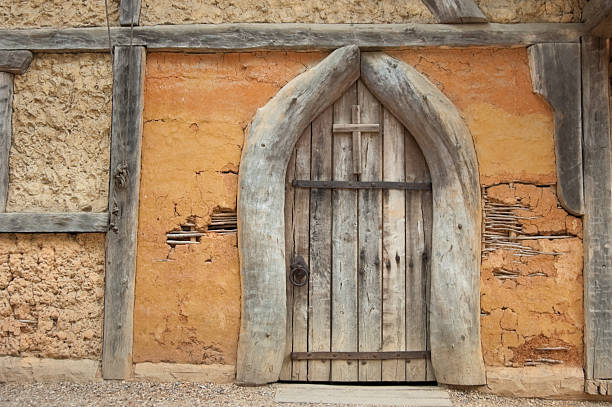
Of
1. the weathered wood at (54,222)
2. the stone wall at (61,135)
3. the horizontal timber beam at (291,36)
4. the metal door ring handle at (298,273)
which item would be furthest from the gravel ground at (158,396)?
the horizontal timber beam at (291,36)

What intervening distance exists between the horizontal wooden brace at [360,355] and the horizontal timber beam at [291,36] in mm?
2051

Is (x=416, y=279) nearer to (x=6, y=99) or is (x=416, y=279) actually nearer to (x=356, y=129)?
(x=356, y=129)

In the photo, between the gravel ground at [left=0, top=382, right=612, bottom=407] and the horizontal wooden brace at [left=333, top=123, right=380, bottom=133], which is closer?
the gravel ground at [left=0, top=382, right=612, bottom=407]

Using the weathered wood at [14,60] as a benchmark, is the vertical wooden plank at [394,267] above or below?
below

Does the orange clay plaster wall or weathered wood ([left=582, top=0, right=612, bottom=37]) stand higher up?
weathered wood ([left=582, top=0, right=612, bottom=37])

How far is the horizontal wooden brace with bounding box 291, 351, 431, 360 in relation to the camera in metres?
3.54

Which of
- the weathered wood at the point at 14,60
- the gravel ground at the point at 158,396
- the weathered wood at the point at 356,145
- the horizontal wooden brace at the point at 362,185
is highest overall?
the weathered wood at the point at 14,60

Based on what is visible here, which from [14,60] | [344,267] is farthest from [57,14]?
[344,267]

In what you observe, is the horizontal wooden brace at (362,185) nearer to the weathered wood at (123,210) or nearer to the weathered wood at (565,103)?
the weathered wood at (565,103)

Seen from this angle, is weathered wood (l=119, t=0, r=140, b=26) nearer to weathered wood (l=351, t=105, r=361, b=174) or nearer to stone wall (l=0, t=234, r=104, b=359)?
stone wall (l=0, t=234, r=104, b=359)

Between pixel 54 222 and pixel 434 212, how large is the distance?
251 centimetres

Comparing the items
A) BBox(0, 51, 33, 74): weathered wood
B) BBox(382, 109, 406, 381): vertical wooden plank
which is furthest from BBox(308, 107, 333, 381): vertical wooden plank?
BBox(0, 51, 33, 74): weathered wood

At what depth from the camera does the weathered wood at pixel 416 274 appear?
3561mm

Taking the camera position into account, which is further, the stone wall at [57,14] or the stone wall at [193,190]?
the stone wall at [57,14]
